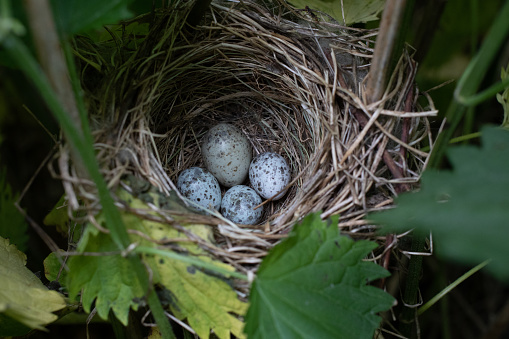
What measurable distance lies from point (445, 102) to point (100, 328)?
4.87 feet

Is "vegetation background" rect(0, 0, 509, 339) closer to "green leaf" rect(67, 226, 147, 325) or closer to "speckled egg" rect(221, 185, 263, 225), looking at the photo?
"green leaf" rect(67, 226, 147, 325)

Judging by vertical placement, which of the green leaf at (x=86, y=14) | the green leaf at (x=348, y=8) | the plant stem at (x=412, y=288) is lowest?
the plant stem at (x=412, y=288)

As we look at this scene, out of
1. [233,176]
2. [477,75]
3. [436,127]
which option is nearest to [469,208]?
[477,75]

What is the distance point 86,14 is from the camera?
0.72 meters

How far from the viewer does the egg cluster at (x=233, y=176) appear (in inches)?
53.4

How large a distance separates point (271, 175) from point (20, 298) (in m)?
0.78

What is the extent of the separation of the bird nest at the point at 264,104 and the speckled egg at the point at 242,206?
80 mm

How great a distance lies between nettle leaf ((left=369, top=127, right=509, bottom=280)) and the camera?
0.45 meters

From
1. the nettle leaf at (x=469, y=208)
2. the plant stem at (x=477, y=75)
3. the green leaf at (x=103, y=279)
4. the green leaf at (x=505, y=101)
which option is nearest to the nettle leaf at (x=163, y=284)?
the green leaf at (x=103, y=279)

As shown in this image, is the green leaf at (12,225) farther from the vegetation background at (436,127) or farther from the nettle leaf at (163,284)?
the nettle leaf at (163,284)

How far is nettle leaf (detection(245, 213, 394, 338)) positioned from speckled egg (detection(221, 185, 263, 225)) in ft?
1.70

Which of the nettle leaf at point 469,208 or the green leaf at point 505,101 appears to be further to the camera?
the green leaf at point 505,101

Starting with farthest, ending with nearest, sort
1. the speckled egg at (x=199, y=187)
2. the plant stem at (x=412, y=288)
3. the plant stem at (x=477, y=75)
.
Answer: the speckled egg at (x=199, y=187), the plant stem at (x=412, y=288), the plant stem at (x=477, y=75)

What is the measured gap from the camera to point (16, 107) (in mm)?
1596
